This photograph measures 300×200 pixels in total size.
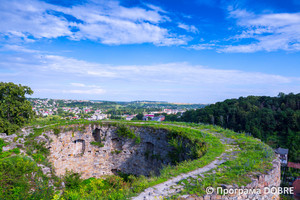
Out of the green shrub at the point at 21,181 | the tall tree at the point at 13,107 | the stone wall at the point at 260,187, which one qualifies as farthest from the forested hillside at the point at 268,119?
the green shrub at the point at 21,181

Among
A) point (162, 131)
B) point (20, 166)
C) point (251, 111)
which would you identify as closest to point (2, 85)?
point (20, 166)

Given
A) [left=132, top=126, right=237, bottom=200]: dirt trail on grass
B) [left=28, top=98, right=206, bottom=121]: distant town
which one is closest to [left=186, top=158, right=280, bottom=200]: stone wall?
[left=132, top=126, right=237, bottom=200]: dirt trail on grass

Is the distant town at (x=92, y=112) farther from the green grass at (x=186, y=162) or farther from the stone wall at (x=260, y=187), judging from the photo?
the stone wall at (x=260, y=187)

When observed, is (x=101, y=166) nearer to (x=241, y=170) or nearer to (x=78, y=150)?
(x=78, y=150)

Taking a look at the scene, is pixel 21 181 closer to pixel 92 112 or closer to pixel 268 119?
pixel 268 119

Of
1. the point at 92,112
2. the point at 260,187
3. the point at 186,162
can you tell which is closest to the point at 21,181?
the point at 186,162
